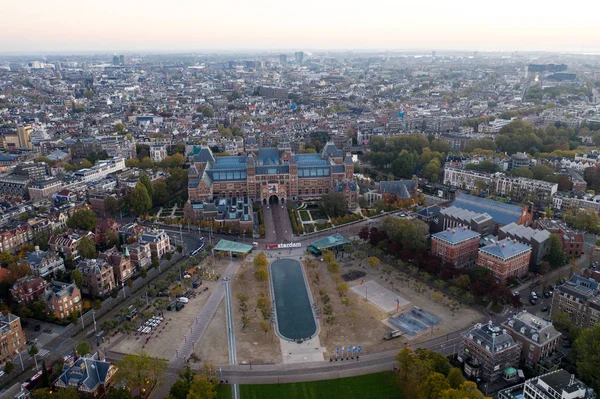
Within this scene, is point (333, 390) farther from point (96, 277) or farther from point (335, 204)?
point (335, 204)

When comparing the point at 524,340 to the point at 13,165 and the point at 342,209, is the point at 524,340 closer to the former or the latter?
the point at 342,209

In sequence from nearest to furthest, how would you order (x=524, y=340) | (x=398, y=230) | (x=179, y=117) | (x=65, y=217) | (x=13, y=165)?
(x=524, y=340), (x=398, y=230), (x=65, y=217), (x=13, y=165), (x=179, y=117)

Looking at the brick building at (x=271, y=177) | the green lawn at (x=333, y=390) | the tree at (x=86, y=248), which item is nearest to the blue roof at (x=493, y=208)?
the brick building at (x=271, y=177)

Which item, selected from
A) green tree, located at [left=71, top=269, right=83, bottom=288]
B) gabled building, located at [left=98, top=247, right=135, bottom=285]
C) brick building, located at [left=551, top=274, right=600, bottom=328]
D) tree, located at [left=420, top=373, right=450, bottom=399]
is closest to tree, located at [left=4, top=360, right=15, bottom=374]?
green tree, located at [left=71, top=269, right=83, bottom=288]

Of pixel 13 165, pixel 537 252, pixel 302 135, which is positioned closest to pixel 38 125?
pixel 13 165

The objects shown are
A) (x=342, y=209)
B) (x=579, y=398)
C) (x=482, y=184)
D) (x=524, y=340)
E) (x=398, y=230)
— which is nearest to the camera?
(x=579, y=398)

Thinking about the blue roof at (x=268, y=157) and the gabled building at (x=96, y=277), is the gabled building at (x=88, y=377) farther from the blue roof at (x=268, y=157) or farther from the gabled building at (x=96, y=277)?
the blue roof at (x=268, y=157)

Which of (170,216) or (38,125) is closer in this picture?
(170,216)
